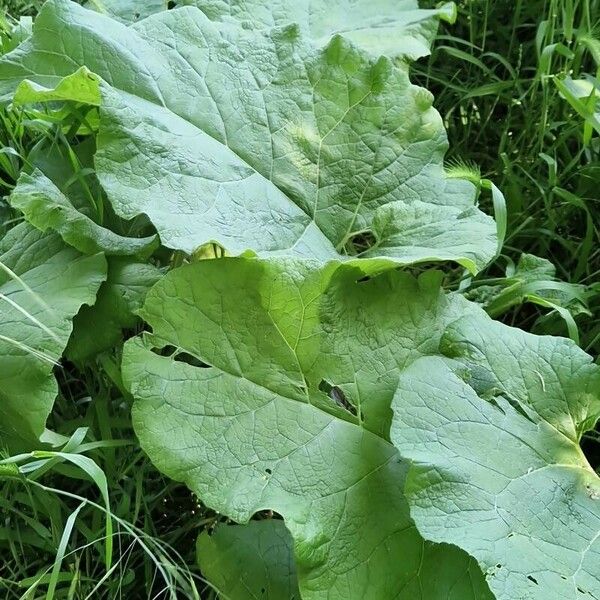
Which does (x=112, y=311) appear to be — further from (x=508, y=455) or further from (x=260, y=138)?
(x=508, y=455)

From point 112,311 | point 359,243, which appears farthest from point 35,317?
point 359,243

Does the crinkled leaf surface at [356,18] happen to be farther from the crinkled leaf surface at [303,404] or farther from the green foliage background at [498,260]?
the crinkled leaf surface at [303,404]

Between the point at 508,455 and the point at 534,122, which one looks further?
the point at 534,122

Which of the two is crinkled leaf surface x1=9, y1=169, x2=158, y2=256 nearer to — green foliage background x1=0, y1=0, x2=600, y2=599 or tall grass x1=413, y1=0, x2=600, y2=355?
green foliage background x1=0, y1=0, x2=600, y2=599

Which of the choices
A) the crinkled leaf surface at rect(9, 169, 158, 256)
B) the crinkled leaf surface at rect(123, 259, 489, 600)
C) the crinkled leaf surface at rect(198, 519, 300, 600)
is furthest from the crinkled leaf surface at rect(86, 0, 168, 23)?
the crinkled leaf surface at rect(198, 519, 300, 600)

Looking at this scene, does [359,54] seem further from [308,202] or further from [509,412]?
[509,412]

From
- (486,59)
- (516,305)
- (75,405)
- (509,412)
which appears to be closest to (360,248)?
(516,305)
